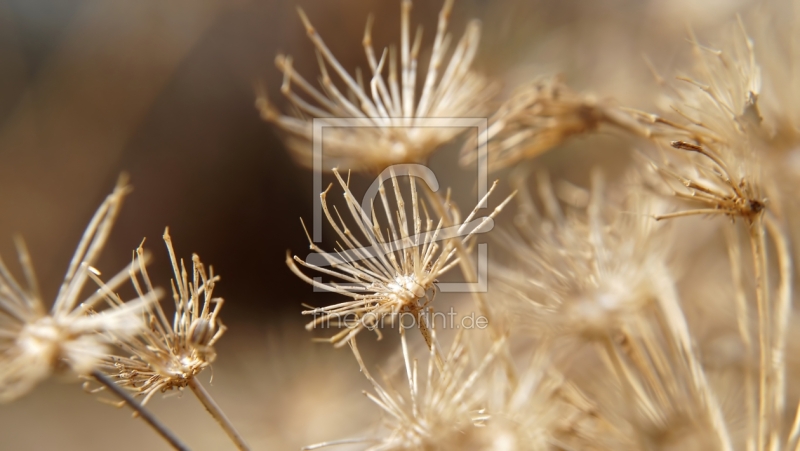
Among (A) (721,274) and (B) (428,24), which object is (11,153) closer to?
(B) (428,24)

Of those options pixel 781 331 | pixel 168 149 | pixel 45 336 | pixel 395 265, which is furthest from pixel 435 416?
pixel 168 149

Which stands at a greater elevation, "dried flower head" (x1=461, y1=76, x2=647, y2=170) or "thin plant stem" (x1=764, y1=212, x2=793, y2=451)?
"dried flower head" (x1=461, y1=76, x2=647, y2=170)

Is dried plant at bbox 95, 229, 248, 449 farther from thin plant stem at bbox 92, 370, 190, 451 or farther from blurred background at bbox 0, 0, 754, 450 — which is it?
blurred background at bbox 0, 0, 754, 450

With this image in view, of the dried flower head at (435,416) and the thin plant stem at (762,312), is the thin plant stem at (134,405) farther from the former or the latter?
the thin plant stem at (762,312)

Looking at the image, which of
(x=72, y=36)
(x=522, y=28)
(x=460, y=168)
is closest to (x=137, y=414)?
(x=460, y=168)

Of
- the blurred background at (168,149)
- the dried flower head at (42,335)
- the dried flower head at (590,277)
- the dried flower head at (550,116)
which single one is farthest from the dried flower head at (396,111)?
the blurred background at (168,149)

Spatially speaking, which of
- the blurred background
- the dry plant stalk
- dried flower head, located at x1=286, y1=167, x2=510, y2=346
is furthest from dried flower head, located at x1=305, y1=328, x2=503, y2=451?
the blurred background

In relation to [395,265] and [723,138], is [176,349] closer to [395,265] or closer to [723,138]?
[395,265]
